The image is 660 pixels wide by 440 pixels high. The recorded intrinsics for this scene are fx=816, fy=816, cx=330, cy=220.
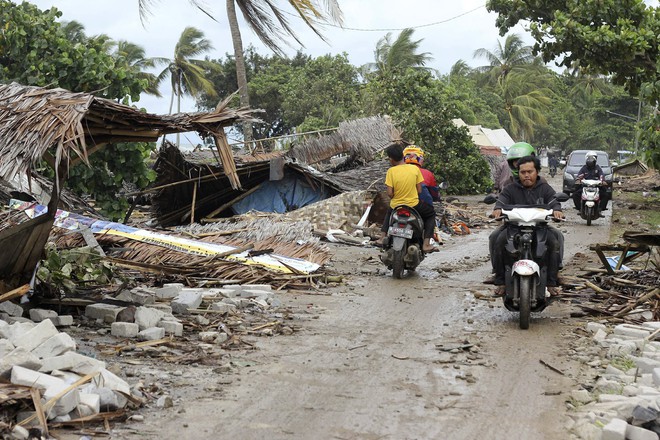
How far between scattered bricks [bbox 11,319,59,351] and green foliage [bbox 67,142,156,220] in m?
9.94

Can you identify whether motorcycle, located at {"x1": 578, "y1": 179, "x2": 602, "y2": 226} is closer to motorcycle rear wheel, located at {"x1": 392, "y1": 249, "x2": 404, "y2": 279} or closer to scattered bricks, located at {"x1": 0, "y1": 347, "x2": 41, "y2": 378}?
motorcycle rear wheel, located at {"x1": 392, "y1": 249, "x2": 404, "y2": 279}

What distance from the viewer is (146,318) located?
22.6 ft

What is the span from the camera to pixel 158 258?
35.6ft

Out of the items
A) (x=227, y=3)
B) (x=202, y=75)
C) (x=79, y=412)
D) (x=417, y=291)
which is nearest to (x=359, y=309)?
(x=417, y=291)

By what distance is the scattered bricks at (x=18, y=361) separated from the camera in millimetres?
4754

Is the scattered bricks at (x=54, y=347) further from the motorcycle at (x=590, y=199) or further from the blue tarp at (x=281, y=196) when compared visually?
the motorcycle at (x=590, y=199)

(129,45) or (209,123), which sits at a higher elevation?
(129,45)

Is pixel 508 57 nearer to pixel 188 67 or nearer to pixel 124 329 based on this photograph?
pixel 188 67

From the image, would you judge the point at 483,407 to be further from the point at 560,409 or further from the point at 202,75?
the point at 202,75

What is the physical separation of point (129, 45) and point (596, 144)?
47.3 meters

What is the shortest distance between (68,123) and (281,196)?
470 inches

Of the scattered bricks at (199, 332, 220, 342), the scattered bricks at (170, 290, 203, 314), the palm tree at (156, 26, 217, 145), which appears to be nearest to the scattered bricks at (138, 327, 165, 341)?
the scattered bricks at (199, 332, 220, 342)

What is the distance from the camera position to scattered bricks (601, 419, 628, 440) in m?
4.25

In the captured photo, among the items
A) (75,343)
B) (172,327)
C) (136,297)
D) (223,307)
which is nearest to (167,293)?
(136,297)
